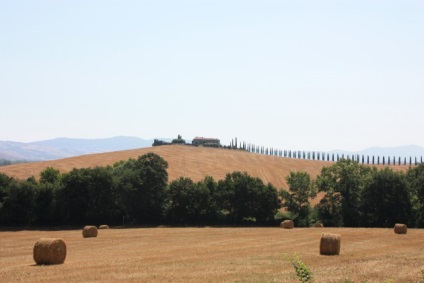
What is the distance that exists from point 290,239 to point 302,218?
26.9 metres

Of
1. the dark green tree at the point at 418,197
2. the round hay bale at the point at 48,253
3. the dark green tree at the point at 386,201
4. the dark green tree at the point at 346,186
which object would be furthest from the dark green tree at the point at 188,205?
the round hay bale at the point at 48,253

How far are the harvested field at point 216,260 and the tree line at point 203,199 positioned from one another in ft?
72.1

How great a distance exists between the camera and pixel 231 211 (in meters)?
74.1

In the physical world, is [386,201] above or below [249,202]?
above

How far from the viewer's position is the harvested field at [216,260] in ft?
82.6

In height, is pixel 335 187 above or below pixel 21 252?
above

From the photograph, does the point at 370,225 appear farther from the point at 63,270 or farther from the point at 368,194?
the point at 63,270

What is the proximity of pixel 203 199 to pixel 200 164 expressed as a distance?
53.6m

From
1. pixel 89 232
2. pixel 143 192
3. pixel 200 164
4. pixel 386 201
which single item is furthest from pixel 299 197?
pixel 200 164

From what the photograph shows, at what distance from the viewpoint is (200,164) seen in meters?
128

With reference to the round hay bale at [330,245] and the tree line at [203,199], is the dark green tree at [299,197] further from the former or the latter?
the round hay bale at [330,245]

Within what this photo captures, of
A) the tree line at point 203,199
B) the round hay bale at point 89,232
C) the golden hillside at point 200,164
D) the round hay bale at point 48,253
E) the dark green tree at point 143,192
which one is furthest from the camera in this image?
the golden hillside at point 200,164

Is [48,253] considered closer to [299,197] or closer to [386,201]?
[299,197]

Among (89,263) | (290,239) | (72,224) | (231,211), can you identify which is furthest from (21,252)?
(231,211)
